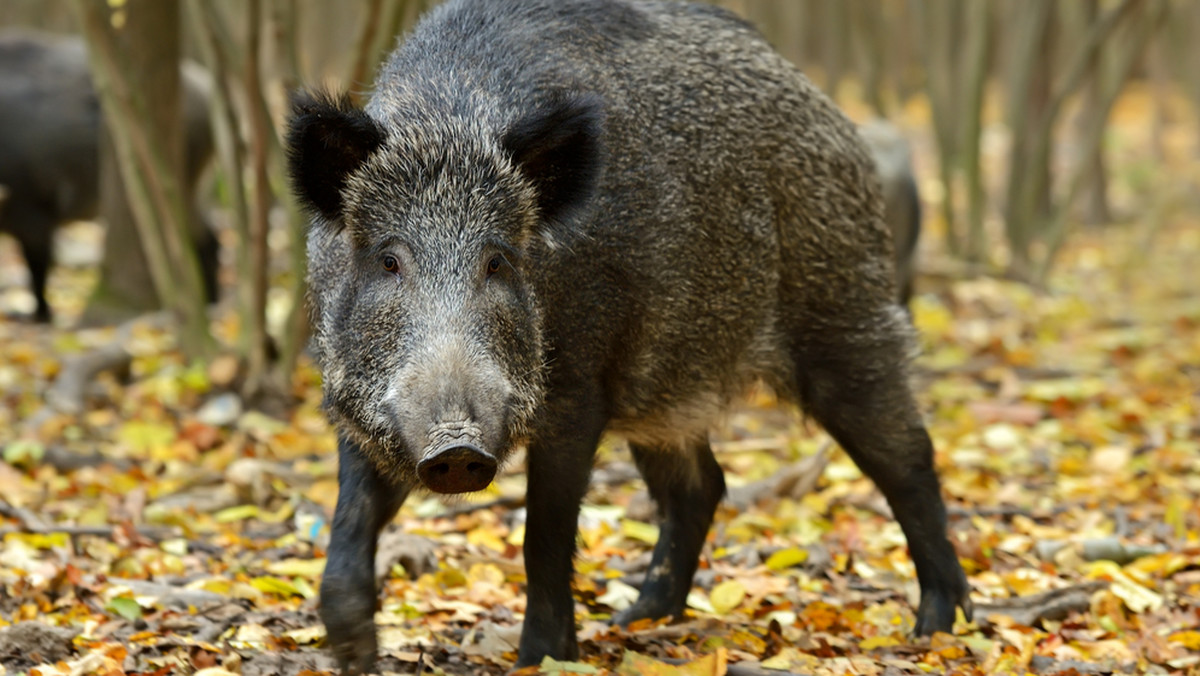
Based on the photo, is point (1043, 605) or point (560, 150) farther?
point (1043, 605)

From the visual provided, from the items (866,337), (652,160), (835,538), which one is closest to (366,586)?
(652,160)

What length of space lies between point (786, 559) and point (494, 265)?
208 centimetres

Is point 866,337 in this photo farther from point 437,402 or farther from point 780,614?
point 437,402

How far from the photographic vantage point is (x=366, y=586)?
11.4ft

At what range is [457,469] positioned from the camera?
298 cm

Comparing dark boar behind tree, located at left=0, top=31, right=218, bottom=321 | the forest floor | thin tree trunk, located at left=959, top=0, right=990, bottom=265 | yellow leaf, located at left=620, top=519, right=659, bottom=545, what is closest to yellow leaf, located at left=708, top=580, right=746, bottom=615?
the forest floor

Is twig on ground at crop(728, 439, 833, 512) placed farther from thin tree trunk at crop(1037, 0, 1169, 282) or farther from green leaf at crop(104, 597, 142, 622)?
thin tree trunk at crop(1037, 0, 1169, 282)

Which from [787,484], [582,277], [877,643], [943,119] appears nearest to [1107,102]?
[943,119]

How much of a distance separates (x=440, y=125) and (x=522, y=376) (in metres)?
0.68

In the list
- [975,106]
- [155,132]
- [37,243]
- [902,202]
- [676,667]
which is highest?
[975,106]

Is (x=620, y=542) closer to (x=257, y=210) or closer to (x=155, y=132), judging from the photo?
(x=257, y=210)

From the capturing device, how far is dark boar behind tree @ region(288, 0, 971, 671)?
3.34 m

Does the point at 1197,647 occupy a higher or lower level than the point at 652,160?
lower

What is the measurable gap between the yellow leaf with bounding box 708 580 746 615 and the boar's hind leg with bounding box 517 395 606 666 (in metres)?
1.00
